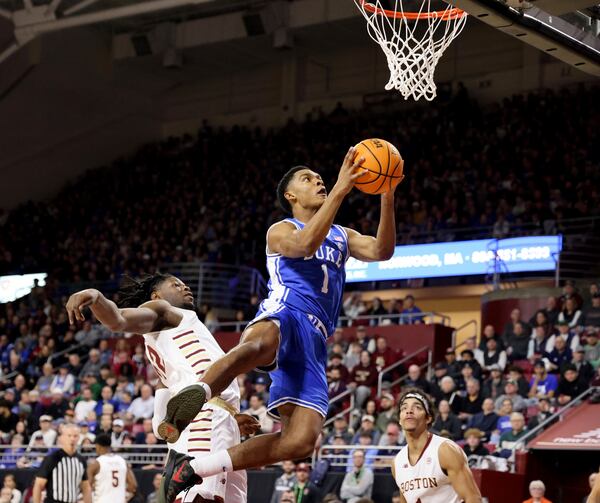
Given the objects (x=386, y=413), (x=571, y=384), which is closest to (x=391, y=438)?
(x=386, y=413)

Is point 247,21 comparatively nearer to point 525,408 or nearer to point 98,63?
point 98,63

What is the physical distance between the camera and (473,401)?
48.2 feet

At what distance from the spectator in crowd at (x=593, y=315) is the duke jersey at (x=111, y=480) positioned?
291 inches

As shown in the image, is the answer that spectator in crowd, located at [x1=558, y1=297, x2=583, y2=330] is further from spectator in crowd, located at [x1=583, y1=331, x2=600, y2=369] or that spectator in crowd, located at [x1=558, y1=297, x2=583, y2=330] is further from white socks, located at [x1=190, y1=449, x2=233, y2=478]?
white socks, located at [x1=190, y1=449, x2=233, y2=478]

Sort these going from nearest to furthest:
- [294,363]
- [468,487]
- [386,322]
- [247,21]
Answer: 1. [294,363]
2. [468,487]
3. [386,322]
4. [247,21]

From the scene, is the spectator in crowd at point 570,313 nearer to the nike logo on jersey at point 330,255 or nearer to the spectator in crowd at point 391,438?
the spectator in crowd at point 391,438

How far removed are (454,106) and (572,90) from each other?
275cm

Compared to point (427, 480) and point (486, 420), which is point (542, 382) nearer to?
point (486, 420)

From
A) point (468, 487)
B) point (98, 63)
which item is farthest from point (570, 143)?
point (468, 487)

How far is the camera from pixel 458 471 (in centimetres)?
721

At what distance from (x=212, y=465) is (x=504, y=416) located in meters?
8.75

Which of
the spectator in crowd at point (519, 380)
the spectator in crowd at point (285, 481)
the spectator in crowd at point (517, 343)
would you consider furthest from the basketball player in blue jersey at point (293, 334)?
the spectator in crowd at point (517, 343)

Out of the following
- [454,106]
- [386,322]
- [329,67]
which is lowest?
[386,322]

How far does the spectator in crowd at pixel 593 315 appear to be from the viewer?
15.7 metres
